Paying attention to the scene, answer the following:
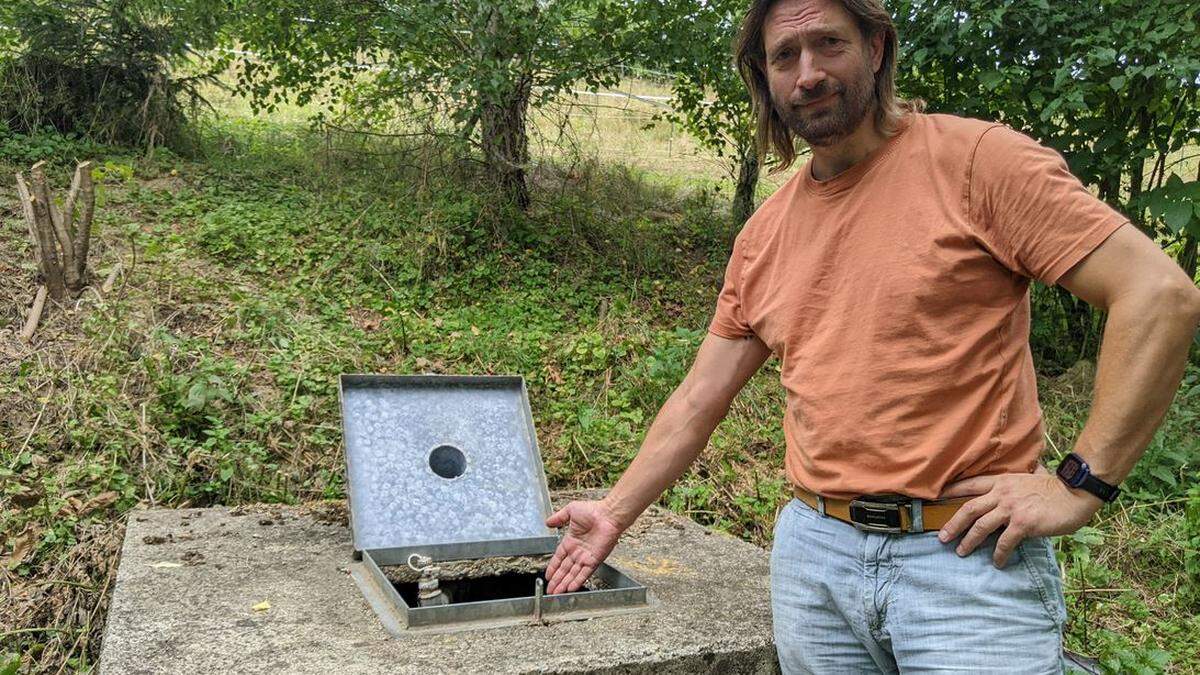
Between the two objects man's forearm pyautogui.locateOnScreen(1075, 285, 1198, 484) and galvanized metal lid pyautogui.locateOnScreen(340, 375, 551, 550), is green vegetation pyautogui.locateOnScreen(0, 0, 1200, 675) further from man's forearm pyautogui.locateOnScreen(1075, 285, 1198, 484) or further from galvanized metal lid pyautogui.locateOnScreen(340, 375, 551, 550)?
man's forearm pyautogui.locateOnScreen(1075, 285, 1198, 484)

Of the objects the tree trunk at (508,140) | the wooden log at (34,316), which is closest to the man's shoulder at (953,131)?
the wooden log at (34,316)

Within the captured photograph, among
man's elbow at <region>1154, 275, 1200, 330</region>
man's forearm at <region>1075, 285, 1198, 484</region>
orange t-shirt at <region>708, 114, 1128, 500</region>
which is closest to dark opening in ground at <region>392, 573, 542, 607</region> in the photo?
orange t-shirt at <region>708, 114, 1128, 500</region>

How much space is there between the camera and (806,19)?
235cm

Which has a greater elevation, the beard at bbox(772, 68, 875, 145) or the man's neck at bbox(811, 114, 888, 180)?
the beard at bbox(772, 68, 875, 145)

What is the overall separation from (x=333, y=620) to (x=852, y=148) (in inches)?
79.1

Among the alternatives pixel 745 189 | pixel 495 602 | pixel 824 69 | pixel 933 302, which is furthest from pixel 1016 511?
pixel 745 189

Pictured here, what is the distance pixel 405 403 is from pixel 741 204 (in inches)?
213

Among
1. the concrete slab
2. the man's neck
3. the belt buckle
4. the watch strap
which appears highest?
the man's neck

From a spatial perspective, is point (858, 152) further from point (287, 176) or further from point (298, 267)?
point (287, 176)

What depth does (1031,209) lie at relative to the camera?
2.00 m

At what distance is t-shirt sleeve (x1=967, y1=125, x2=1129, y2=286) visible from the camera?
1.96 m

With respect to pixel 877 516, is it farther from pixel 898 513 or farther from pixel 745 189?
pixel 745 189

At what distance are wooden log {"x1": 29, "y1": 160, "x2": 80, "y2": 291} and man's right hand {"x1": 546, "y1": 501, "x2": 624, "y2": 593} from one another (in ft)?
14.0

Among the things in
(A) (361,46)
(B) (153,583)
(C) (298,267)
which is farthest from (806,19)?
(A) (361,46)
